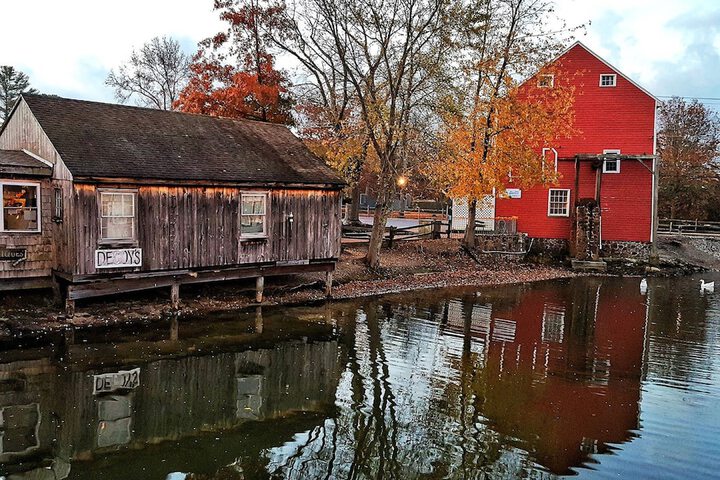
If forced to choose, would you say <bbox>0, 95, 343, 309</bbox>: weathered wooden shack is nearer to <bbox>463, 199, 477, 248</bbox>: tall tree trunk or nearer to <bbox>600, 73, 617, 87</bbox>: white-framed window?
<bbox>463, 199, 477, 248</bbox>: tall tree trunk

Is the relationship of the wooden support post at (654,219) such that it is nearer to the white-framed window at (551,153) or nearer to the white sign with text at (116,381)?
the white-framed window at (551,153)

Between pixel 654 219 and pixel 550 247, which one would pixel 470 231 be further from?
pixel 654 219

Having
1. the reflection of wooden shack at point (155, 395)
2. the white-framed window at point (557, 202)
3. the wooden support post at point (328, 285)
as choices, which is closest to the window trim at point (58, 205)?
the reflection of wooden shack at point (155, 395)

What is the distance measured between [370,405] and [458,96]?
18.1 m

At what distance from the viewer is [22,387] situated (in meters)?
10.2

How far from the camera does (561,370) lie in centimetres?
1270

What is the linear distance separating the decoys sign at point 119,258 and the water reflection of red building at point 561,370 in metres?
9.28

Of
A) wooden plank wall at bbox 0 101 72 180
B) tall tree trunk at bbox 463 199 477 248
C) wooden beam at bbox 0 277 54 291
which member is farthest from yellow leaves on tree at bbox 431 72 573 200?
wooden beam at bbox 0 277 54 291

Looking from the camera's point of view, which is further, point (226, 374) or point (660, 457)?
point (226, 374)

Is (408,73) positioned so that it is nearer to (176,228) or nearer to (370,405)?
(176,228)

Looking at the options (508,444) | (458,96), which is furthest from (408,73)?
(508,444)

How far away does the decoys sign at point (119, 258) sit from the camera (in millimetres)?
14891

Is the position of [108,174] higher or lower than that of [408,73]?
lower

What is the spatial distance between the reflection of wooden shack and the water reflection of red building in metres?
3.35
